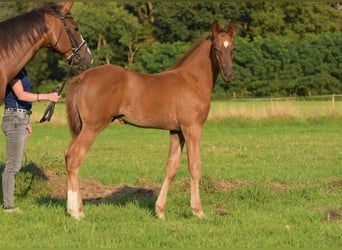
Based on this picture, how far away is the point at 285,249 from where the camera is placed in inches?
239

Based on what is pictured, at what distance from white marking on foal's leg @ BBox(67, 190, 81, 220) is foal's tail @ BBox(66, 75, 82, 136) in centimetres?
82

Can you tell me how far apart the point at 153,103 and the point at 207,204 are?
197cm

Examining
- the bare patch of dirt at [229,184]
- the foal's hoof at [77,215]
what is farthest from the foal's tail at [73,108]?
the bare patch of dirt at [229,184]

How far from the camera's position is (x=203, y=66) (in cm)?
811

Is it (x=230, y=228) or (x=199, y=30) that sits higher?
(x=230, y=228)

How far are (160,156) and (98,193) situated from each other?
262 inches

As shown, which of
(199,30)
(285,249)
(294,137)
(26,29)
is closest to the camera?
(285,249)

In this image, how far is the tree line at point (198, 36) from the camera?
52.6 metres

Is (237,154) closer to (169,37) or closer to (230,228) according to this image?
(230,228)

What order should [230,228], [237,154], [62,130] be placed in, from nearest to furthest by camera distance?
1. [230,228]
2. [237,154]
3. [62,130]

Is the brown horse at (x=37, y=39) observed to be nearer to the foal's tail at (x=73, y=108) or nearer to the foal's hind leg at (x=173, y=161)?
the foal's tail at (x=73, y=108)

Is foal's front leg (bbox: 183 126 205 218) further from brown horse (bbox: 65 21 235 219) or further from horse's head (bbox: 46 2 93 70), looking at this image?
horse's head (bbox: 46 2 93 70)

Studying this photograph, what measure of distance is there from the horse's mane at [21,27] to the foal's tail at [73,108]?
0.80 metres

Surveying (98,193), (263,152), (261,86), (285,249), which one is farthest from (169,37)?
(285,249)
